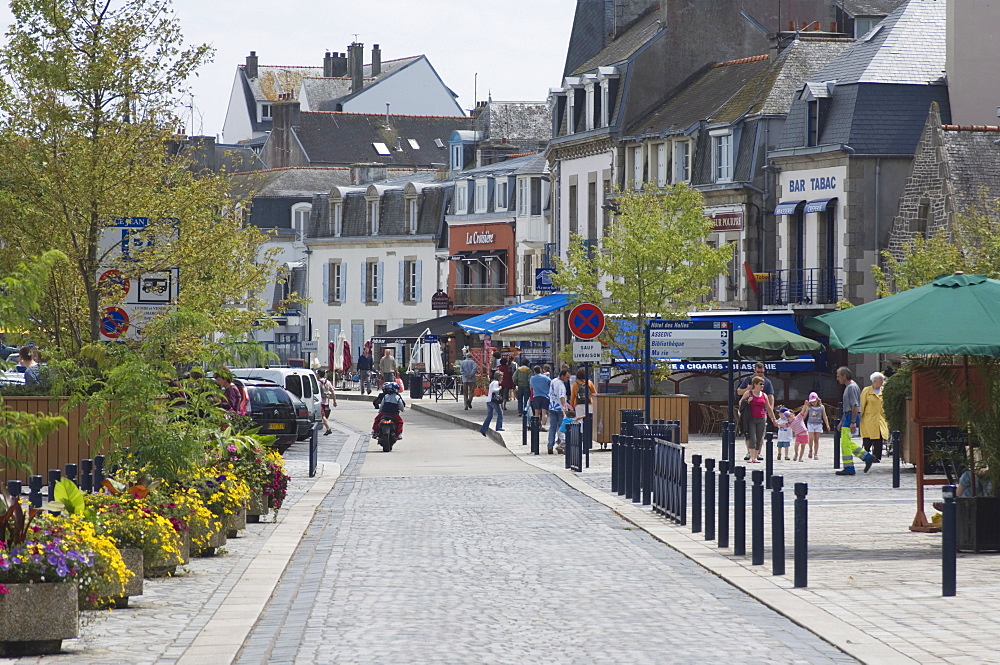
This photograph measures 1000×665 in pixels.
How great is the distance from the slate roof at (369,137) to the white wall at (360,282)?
922 cm

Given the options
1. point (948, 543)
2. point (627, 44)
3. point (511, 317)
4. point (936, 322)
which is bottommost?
point (948, 543)

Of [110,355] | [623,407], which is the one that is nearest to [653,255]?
[623,407]

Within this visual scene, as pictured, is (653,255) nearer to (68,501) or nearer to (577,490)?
(577,490)

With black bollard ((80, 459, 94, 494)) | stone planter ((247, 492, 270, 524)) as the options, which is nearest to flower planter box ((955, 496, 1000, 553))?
stone planter ((247, 492, 270, 524))

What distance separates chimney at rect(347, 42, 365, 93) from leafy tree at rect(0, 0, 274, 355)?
79.1m

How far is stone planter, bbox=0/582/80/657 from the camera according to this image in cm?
881

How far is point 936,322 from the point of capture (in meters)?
14.0

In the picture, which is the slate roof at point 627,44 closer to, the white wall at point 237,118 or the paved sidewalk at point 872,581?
the paved sidewalk at point 872,581

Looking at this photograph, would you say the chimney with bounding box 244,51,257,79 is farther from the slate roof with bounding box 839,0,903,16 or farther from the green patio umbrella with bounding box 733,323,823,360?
the green patio umbrella with bounding box 733,323,823,360

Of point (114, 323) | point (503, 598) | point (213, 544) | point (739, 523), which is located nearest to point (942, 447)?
point (739, 523)

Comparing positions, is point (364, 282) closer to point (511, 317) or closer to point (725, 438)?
point (511, 317)

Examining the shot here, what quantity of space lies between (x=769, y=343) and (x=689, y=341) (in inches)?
227

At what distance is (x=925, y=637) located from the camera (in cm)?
962

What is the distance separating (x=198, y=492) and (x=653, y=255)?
1965 centimetres
